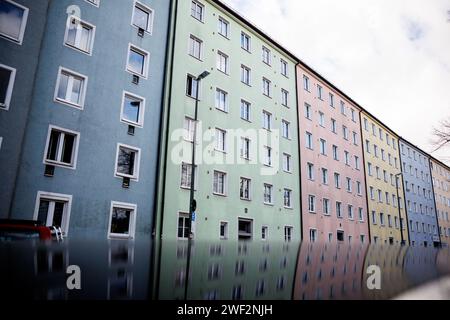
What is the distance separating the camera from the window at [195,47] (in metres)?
21.4

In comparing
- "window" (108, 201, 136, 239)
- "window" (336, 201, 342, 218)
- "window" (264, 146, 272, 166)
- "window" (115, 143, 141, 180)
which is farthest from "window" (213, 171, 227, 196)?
"window" (336, 201, 342, 218)


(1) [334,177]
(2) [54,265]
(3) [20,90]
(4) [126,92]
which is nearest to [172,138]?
(4) [126,92]

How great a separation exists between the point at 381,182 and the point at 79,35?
135ft

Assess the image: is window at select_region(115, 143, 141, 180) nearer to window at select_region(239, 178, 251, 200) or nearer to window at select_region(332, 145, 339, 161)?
window at select_region(239, 178, 251, 200)

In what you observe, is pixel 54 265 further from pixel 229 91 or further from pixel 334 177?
pixel 334 177

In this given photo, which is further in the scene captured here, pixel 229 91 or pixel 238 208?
pixel 229 91

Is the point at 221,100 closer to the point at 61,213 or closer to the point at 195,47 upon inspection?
the point at 195,47

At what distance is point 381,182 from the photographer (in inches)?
1641

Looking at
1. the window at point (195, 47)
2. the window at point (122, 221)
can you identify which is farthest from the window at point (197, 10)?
the window at point (122, 221)

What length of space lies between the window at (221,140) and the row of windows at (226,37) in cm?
535

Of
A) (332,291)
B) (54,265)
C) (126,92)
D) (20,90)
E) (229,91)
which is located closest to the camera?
(332,291)

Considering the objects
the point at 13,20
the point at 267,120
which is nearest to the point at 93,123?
the point at 13,20
